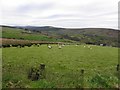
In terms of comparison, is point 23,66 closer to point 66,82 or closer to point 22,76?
point 22,76

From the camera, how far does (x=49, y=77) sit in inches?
840

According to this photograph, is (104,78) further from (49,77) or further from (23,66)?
(23,66)

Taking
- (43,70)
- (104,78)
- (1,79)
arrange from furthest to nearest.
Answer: (43,70), (104,78), (1,79)

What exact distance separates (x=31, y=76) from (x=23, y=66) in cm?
462

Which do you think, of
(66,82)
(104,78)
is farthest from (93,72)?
(66,82)

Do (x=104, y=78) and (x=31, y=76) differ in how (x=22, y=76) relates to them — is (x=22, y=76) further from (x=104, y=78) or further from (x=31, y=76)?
(x=104, y=78)

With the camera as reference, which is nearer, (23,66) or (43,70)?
(43,70)

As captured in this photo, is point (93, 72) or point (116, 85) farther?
point (93, 72)

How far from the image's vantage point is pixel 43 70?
77.8 ft

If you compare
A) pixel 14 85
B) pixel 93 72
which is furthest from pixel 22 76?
pixel 93 72

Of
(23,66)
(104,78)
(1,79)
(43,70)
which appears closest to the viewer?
(1,79)

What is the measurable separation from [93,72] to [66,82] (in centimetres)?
515

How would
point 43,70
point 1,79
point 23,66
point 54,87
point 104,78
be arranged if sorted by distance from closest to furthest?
point 54,87, point 1,79, point 104,78, point 43,70, point 23,66

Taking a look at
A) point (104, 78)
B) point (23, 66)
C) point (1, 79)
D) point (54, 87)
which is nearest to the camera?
point (54, 87)
